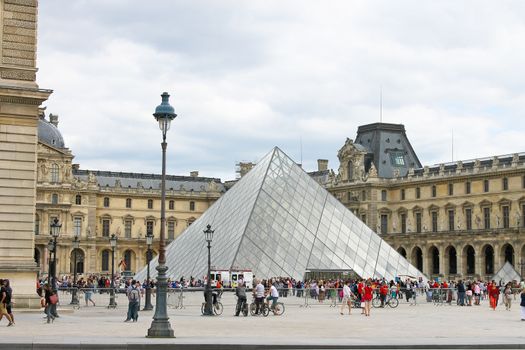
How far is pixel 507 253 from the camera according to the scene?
72.1 metres

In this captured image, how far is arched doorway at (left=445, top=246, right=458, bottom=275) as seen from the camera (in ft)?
250

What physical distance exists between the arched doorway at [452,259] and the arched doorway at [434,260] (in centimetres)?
148

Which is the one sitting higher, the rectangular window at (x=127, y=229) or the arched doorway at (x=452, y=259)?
the rectangular window at (x=127, y=229)

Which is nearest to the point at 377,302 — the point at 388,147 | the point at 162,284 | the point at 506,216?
the point at 162,284

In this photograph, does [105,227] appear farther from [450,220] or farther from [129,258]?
[450,220]

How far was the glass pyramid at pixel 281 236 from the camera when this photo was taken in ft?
137

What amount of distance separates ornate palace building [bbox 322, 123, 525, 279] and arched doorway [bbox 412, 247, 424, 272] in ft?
A: 0.24

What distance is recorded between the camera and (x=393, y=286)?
37000 mm

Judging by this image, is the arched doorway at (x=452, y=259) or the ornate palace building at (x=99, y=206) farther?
the ornate palace building at (x=99, y=206)

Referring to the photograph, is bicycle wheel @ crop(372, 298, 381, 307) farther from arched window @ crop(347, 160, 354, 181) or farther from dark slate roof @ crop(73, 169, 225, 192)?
dark slate roof @ crop(73, 169, 225, 192)

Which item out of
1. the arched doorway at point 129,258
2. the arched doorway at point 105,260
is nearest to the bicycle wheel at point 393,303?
the arched doorway at point 105,260

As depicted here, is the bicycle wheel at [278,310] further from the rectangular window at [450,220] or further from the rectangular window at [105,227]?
the rectangular window at [105,227]

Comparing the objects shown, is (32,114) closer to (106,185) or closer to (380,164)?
(380,164)

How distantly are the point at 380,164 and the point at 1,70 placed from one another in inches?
2486
